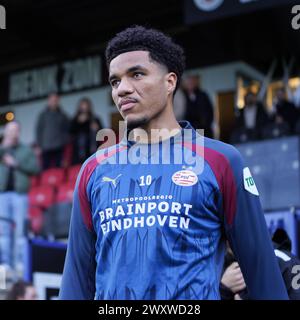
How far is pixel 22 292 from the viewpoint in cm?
741

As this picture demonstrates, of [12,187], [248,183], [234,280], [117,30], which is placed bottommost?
[234,280]

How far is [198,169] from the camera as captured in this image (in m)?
2.44

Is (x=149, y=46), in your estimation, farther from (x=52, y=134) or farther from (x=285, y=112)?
(x=52, y=134)

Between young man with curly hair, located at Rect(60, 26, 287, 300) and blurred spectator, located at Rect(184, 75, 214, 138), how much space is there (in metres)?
8.72

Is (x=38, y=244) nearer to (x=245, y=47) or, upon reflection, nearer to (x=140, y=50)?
(x=245, y=47)

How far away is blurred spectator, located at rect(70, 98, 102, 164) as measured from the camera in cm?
1241

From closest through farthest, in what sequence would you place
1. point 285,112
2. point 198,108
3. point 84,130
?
point 285,112, point 198,108, point 84,130

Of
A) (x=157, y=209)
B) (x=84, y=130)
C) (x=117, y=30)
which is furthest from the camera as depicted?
(x=117, y=30)

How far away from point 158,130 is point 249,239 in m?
0.52

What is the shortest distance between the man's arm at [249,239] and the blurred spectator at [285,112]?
313 inches

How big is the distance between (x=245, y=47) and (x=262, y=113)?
1305 mm

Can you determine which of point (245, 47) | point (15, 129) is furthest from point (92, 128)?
point (245, 47)

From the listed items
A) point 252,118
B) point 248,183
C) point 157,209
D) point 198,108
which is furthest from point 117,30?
point 157,209
